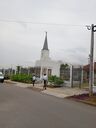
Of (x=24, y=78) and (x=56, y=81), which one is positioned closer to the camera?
(x=56, y=81)

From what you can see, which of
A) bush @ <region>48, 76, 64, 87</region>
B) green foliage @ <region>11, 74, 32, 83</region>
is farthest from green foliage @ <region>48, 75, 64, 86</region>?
green foliage @ <region>11, 74, 32, 83</region>

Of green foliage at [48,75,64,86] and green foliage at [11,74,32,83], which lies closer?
green foliage at [48,75,64,86]

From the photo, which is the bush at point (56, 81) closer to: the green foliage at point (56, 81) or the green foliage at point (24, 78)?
the green foliage at point (56, 81)

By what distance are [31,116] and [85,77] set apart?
2652 centimetres

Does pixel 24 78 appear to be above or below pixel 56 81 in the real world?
above

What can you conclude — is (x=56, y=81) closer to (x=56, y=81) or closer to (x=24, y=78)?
(x=56, y=81)

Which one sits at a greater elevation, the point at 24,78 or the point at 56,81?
the point at 24,78

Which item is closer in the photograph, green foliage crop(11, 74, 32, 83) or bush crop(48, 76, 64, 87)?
bush crop(48, 76, 64, 87)

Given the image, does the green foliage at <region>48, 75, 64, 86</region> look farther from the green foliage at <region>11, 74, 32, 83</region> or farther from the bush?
the green foliage at <region>11, 74, 32, 83</region>

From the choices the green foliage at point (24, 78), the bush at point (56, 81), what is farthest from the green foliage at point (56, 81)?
the green foliage at point (24, 78)

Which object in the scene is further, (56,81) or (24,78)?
(24,78)

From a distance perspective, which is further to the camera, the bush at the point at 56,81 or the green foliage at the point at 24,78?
the green foliage at the point at 24,78

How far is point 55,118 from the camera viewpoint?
13000 mm

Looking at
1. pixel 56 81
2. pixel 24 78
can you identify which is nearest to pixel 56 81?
pixel 56 81
